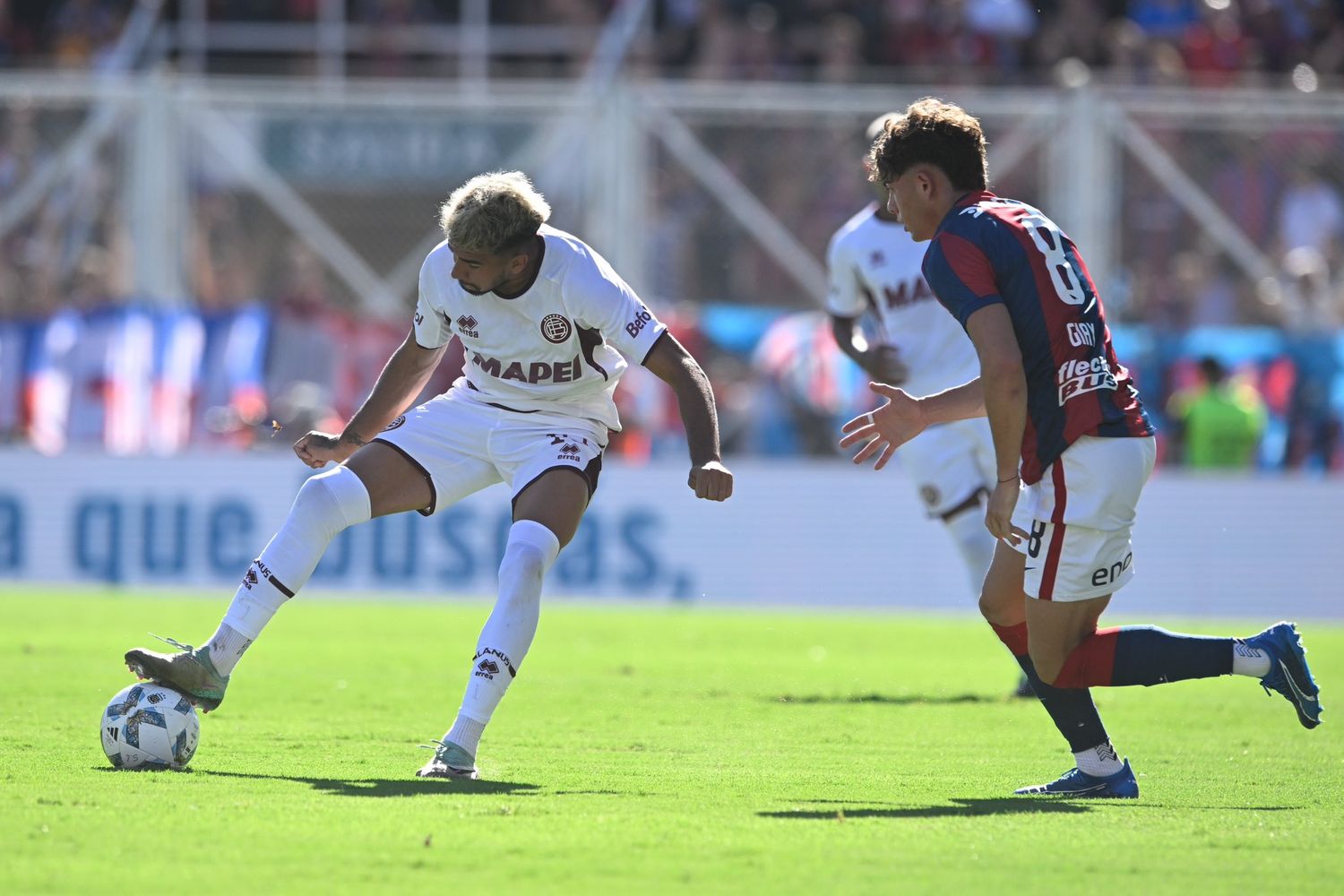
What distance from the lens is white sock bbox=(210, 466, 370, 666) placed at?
6922mm

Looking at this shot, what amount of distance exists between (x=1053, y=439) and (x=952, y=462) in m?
3.91

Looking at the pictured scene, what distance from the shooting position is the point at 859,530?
52.5ft

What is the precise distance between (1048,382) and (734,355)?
1050 cm

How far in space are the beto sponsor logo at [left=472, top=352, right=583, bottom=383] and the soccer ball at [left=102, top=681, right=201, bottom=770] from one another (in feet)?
5.62

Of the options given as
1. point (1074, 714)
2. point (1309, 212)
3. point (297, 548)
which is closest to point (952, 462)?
point (1074, 714)

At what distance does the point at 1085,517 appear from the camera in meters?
6.24

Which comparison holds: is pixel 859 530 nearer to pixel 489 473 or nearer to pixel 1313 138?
pixel 1313 138

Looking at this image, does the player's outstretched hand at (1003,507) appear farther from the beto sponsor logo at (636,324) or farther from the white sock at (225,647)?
the white sock at (225,647)

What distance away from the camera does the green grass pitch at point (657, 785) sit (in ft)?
16.2

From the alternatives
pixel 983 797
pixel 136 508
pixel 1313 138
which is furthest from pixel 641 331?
pixel 1313 138

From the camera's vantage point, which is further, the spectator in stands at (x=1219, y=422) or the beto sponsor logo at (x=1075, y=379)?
the spectator in stands at (x=1219, y=422)

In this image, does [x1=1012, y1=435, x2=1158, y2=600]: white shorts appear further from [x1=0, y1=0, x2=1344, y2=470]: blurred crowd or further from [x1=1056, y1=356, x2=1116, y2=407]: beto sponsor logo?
[x1=0, y1=0, x2=1344, y2=470]: blurred crowd

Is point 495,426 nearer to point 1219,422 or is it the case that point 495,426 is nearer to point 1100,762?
point 1100,762

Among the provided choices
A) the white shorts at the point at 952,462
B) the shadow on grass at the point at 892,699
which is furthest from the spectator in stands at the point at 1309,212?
the shadow on grass at the point at 892,699
